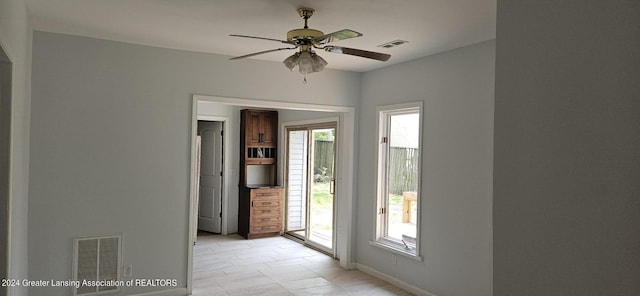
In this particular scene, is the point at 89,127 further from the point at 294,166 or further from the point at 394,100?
the point at 294,166

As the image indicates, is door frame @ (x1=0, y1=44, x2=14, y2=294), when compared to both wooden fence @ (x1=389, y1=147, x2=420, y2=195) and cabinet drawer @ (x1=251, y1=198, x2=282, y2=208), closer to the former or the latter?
wooden fence @ (x1=389, y1=147, x2=420, y2=195)

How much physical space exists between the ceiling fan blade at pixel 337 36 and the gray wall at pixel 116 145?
6.97ft

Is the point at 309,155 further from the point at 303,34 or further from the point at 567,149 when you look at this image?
the point at 567,149

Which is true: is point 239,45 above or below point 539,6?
above

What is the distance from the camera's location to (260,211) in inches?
297

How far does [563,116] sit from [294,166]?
22.7ft

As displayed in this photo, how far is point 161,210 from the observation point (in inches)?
177

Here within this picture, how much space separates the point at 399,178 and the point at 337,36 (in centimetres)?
279

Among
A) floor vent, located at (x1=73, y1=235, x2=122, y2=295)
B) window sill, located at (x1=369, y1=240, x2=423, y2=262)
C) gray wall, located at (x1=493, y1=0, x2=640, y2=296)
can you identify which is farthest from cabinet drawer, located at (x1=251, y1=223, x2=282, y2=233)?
gray wall, located at (x1=493, y1=0, x2=640, y2=296)

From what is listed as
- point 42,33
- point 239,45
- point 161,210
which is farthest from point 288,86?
point 42,33

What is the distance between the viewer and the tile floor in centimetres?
484

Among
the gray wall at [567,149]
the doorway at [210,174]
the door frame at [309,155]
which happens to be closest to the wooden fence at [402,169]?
the door frame at [309,155]

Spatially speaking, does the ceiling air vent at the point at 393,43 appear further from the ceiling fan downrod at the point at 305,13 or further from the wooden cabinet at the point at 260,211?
the wooden cabinet at the point at 260,211

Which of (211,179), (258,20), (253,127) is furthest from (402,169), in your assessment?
(211,179)
